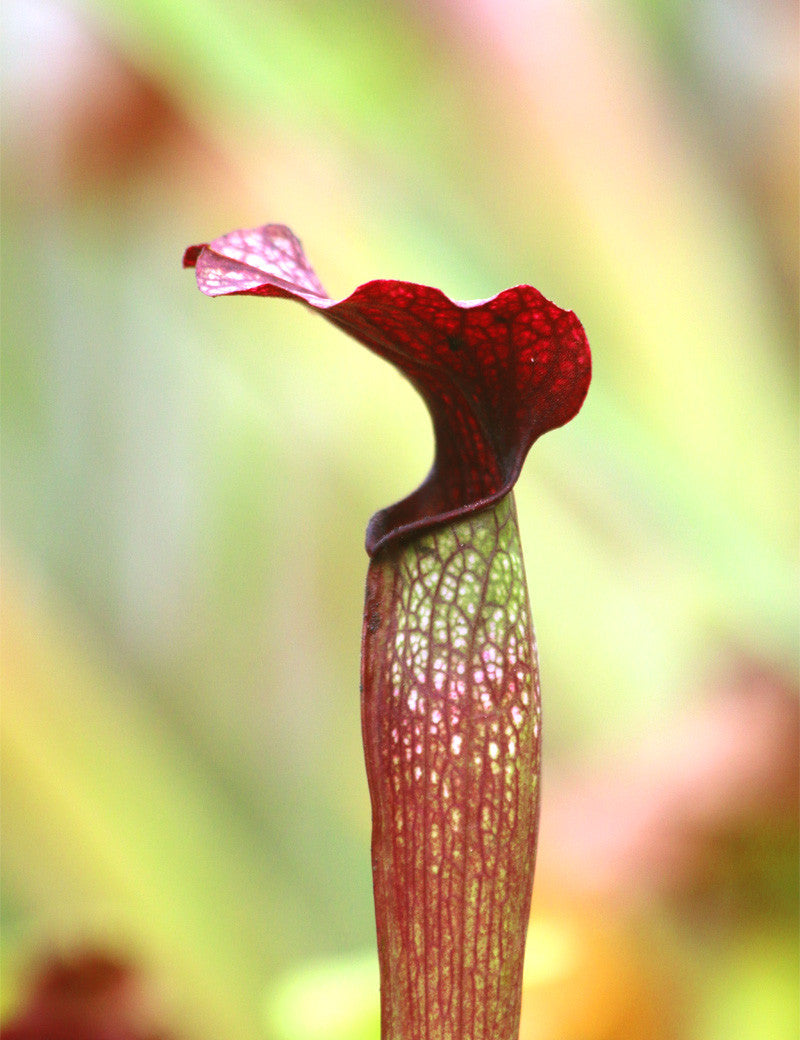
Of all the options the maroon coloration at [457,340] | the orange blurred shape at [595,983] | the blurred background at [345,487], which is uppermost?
the blurred background at [345,487]

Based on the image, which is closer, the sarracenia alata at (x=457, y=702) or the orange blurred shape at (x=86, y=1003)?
the sarracenia alata at (x=457, y=702)

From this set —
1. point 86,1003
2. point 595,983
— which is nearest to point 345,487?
point 595,983

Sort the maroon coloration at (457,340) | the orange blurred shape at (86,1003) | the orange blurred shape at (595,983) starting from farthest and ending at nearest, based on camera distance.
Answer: the orange blurred shape at (595,983), the orange blurred shape at (86,1003), the maroon coloration at (457,340)

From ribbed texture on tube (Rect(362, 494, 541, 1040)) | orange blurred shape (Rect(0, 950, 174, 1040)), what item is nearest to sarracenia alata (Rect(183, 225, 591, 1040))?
ribbed texture on tube (Rect(362, 494, 541, 1040))

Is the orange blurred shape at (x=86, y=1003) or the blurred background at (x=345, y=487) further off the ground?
the blurred background at (x=345, y=487)

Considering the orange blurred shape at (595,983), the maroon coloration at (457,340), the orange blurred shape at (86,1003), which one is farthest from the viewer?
the orange blurred shape at (595,983)

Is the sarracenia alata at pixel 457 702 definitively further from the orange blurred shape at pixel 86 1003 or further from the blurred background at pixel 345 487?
the orange blurred shape at pixel 86 1003

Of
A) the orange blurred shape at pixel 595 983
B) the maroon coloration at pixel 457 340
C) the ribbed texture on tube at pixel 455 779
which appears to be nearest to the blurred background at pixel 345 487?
the orange blurred shape at pixel 595 983
